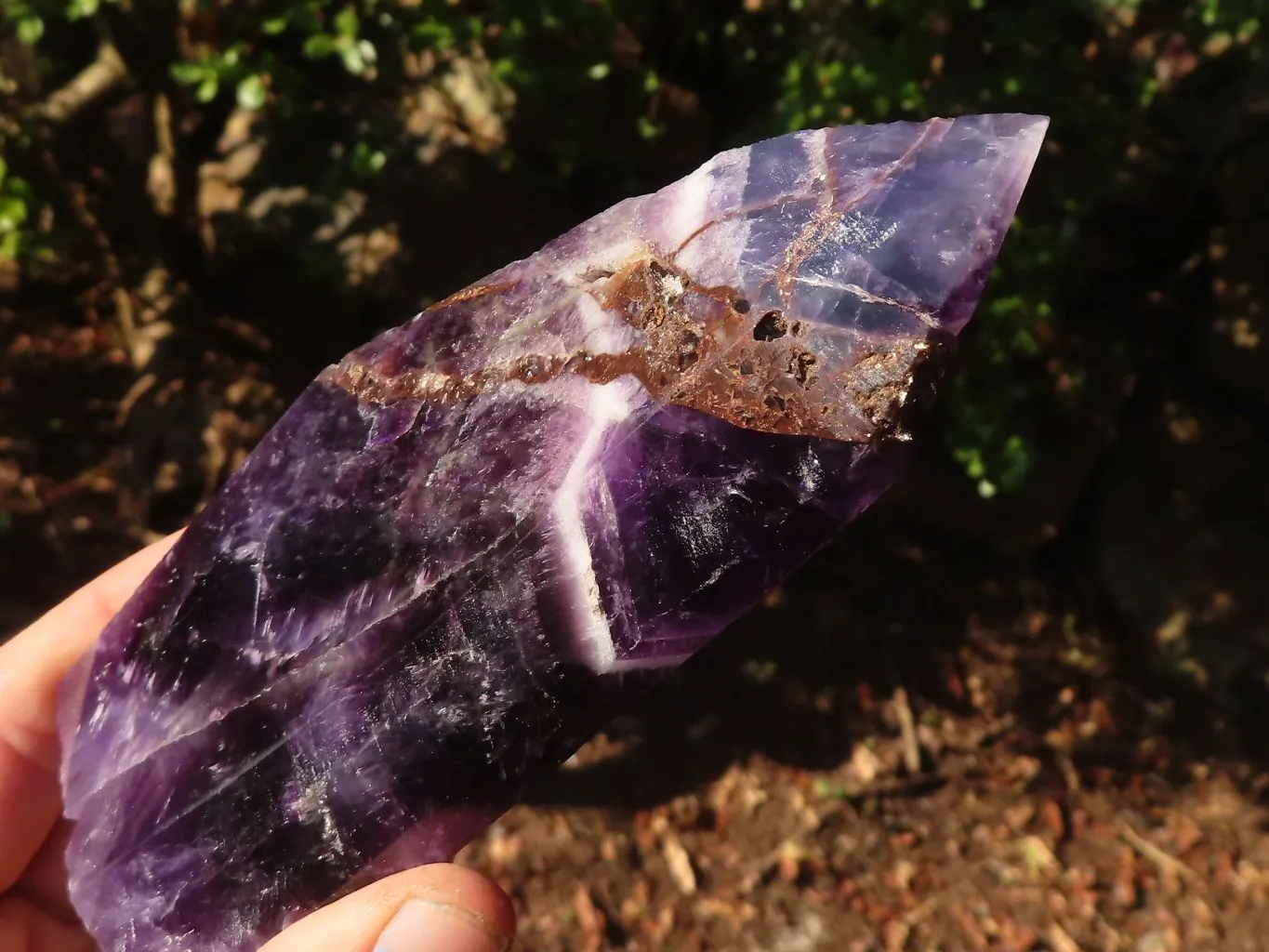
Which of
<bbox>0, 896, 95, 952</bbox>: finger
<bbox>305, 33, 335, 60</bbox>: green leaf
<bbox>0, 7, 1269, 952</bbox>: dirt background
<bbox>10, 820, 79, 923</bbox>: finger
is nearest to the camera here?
<bbox>0, 896, 95, 952</bbox>: finger

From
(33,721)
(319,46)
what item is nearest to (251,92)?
(319,46)

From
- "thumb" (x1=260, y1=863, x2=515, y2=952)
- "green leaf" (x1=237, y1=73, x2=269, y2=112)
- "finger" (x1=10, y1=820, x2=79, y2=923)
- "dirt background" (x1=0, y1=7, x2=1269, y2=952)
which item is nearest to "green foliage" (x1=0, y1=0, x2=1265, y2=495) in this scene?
"green leaf" (x1=237, y1=73, x2=269, y2=112)

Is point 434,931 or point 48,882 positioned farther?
point 48,882

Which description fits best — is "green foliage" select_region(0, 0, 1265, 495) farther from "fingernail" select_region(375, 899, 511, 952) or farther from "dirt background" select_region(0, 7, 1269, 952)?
"fingernail" select_region(375, 899, 511, 952)

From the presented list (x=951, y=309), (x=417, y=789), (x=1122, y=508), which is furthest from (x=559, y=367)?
(x=1122, y=508)

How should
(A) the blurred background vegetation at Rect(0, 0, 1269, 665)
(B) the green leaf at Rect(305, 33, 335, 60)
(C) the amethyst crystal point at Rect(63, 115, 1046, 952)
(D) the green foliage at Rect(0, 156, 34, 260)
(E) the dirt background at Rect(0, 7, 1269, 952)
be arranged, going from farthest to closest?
(E) the dirt background at Rect(0, 7, 1269, 952) < (D) the green foliage at Rect(0, 156, 34, 260) < (A) the blurred background vegetation at Rect(0, 0, 1269, 665) < (B) the green leaf at Rect(305, 33, 335, 60) < (C) the amethyst crystal point at Rect(63, 115, 1046, 952)

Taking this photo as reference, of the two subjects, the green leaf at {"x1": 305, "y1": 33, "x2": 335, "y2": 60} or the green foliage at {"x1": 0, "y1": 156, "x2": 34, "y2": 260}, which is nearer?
the green leaf at {"x1": 305, "y1": 33, "x2": 335, "y2": 60}

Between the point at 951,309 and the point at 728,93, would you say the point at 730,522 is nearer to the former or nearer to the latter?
the point at 951,309

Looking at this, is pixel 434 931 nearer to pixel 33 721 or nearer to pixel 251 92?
pixel 33 721
